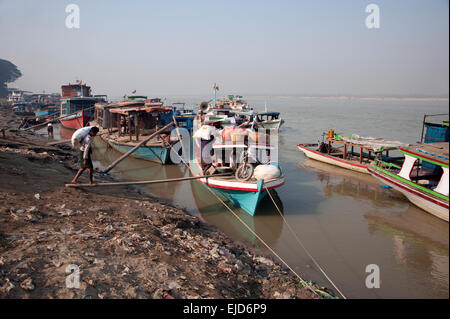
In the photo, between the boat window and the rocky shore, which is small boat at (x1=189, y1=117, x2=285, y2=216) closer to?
the rocky shore

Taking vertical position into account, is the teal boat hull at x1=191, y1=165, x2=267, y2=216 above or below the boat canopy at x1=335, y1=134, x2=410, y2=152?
below

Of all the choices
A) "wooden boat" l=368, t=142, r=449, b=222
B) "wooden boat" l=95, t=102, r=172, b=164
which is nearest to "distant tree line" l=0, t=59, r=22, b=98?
"wooden boat" l=95, t=102, r=172, b=164

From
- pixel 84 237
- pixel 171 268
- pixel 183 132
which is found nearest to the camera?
pixel 171 268

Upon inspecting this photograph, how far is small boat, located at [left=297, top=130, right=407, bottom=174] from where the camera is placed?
14508 millimetres

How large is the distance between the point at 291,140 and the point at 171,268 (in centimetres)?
2493

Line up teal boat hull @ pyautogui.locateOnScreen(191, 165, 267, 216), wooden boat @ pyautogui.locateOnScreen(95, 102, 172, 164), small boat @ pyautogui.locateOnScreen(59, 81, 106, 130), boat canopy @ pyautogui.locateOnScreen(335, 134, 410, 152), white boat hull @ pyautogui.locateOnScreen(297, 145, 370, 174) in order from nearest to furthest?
teal boat hull @ pyautogui.locateOnScreen(191, 165, 267, 216) → boat canopy @ pyautogui.locateOnScreen(335, 134, 410, 152) → white boat hull @ pyautogui.locateOnScreen(297, 145, 370, 174) → wooden boat @ pyautogui.locateOnScreen(95, 102, 172, 164) → small boat @ pyautogui.locateOnScreen(59, 81, 106, 130)

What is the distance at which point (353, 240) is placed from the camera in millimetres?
7008

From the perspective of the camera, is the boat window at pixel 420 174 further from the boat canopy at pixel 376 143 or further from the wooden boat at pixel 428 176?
the boat canopy at pixel 376 143

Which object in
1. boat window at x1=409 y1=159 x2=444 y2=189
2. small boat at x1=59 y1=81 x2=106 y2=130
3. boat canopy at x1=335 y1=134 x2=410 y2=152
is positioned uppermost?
small boat at x1=59 y1=81 x2=106 y2=130

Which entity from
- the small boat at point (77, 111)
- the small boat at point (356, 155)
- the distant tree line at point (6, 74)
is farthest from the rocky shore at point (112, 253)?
the distant tree line at point (6, 74)

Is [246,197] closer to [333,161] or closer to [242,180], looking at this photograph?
[242,180]

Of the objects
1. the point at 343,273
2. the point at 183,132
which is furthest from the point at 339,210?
the point at 183,132

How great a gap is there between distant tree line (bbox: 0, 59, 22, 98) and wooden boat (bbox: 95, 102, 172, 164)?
78.4 m
